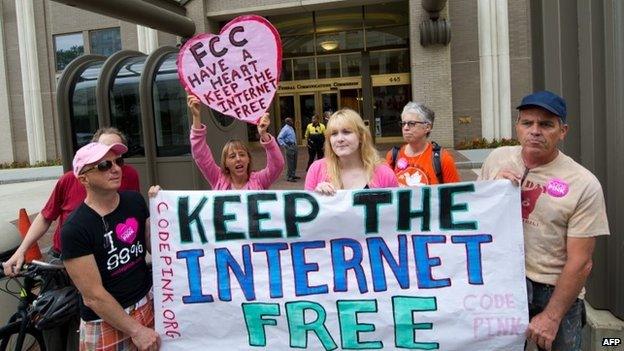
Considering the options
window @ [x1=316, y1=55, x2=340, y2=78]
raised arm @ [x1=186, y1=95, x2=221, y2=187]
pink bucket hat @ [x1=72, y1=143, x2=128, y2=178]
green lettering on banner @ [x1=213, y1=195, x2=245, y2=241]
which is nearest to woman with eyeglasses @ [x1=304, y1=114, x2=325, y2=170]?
window @ [x1=316, y1=55, x2=340, y2=78]

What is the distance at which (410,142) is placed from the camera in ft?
12.7

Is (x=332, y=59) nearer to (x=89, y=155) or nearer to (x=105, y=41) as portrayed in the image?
(x=105, y=41)

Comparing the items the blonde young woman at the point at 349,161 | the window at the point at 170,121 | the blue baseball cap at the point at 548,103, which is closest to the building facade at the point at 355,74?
the window at the point at 170,121

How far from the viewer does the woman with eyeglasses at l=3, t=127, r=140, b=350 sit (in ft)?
9.99

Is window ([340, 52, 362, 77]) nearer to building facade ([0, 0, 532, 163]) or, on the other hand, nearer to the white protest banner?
building facade ([0, 0, 532, 163])

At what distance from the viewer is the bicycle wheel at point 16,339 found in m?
3.25

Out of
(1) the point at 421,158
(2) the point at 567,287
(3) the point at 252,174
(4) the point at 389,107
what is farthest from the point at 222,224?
(4) the point at 389,107

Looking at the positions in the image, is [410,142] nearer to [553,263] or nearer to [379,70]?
[553,263]

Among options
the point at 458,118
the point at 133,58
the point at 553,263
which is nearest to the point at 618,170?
the point at 553,263

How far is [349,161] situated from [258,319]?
1.04m

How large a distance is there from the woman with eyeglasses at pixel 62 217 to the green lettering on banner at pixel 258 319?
1.07m

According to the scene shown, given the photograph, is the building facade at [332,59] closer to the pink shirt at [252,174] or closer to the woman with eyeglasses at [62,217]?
the pink shirt at [252,174]

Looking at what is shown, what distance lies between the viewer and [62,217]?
354cm

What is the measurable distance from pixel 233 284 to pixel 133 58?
Answer: 912cm
